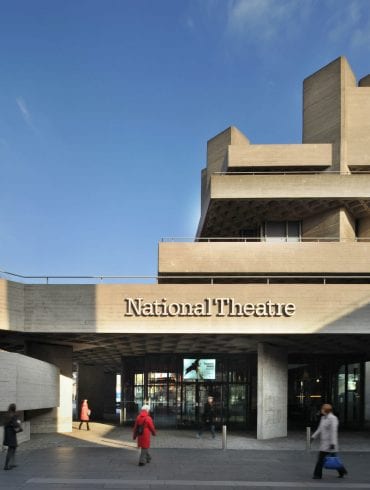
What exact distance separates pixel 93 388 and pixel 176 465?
2518 cm

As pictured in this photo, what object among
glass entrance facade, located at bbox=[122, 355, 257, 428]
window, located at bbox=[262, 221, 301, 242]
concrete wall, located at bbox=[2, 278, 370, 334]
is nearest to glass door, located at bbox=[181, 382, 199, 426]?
glass entrance facade, located at bbox=[122, 355, 257, 428]

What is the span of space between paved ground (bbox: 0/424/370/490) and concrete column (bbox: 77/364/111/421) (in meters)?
15.5

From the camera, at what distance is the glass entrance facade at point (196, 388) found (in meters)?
28.4

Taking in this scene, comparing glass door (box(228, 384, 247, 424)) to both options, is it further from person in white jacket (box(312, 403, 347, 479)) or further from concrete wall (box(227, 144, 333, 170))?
person in white jacket (box(312, 403, 347, 479))

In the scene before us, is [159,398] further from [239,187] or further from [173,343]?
[239,187]

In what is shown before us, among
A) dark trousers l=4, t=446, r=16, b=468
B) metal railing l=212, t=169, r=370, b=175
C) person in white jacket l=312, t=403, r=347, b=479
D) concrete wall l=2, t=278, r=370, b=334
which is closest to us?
person in white jacket l=312, t=403, r=347, b=479

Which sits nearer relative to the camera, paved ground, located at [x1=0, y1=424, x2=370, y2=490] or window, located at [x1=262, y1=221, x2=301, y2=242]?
paved ground, located at [x1=0, y1=424, x2=370, y2=490]

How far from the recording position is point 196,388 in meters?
28.5

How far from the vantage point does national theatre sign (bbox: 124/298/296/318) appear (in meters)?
22.3

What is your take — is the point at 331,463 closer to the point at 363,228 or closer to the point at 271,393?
the point at 271,393

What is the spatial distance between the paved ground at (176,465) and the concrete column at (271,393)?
1272 millimetres

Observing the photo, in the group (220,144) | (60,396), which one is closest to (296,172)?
(220,144)

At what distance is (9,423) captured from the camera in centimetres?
1339

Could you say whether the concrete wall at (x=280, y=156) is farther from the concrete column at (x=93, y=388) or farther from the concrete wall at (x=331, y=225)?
the concrete column at (x=93, y=388)
